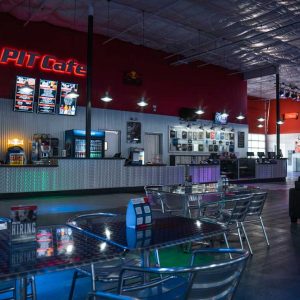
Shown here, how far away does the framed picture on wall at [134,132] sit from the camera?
1324 cm

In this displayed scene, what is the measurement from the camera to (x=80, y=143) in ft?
37.3

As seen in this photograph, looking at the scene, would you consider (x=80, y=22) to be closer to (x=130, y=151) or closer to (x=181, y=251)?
(x=130, y=151)

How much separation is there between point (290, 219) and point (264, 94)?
58.4ft

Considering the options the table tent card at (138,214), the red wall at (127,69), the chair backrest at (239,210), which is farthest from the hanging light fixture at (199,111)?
the table tent card at (138,214)

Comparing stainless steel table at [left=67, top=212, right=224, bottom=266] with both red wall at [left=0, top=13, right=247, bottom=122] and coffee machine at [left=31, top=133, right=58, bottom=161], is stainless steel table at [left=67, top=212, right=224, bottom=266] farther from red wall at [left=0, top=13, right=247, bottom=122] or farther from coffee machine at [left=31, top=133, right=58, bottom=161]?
red wall at [left=0, top=13, right=247, bottom=122]

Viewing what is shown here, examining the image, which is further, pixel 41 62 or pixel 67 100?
pixel 67 100

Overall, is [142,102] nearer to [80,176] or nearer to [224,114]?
[80,176]

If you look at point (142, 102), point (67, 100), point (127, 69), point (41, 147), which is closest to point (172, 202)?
point (41, 147)

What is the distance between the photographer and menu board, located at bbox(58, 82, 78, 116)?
1121 centimetres

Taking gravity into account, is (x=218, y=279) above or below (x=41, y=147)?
below

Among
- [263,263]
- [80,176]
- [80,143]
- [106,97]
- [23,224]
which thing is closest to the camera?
[23,224]

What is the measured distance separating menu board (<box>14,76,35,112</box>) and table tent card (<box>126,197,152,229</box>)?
901 centimetres

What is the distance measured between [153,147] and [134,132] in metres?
1.30

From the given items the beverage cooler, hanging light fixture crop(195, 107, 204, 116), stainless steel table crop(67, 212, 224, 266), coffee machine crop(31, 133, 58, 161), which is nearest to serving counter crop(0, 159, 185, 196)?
coffee machine crop(31, 133, 58, 161)
